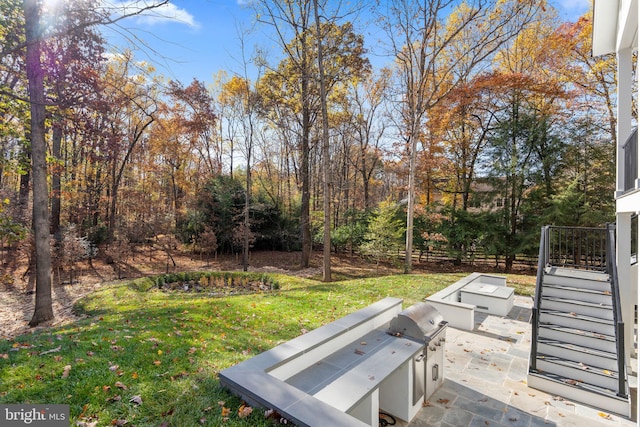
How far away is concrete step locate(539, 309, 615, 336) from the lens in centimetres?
416

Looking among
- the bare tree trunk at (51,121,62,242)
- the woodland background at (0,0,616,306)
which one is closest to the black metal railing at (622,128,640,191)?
the woodland background at (0,0,616,306)

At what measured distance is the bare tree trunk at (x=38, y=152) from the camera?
570 cm

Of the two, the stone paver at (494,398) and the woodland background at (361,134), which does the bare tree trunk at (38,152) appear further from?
the stone paver at (494,398)

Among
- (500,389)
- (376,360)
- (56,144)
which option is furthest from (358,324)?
(56,144)

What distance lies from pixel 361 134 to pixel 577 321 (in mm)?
15674

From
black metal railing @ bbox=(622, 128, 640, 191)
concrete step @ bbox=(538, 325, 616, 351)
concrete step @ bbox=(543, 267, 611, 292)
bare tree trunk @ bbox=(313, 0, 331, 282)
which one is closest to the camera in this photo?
black metal railing @ bbox=(622, 128, 640, 191)

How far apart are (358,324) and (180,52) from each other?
436 centimetres

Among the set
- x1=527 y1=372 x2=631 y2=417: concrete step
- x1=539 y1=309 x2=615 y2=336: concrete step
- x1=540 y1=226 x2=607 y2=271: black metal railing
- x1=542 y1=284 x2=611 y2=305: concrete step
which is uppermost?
x1=540 y1=226 x2=607 y2=271: black metal railing

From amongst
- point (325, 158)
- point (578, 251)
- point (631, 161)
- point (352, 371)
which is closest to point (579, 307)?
point (578, 251)

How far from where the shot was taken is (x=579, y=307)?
14.9 ft

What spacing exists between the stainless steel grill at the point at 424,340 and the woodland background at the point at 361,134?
639 cm

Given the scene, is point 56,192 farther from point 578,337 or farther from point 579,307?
point 579,307

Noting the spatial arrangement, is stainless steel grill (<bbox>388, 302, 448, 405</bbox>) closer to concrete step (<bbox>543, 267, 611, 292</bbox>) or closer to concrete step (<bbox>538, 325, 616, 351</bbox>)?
concrete step (<bbox>538, 325, 616, 351</bbox>)

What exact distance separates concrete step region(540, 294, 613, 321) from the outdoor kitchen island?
2.48 meters
